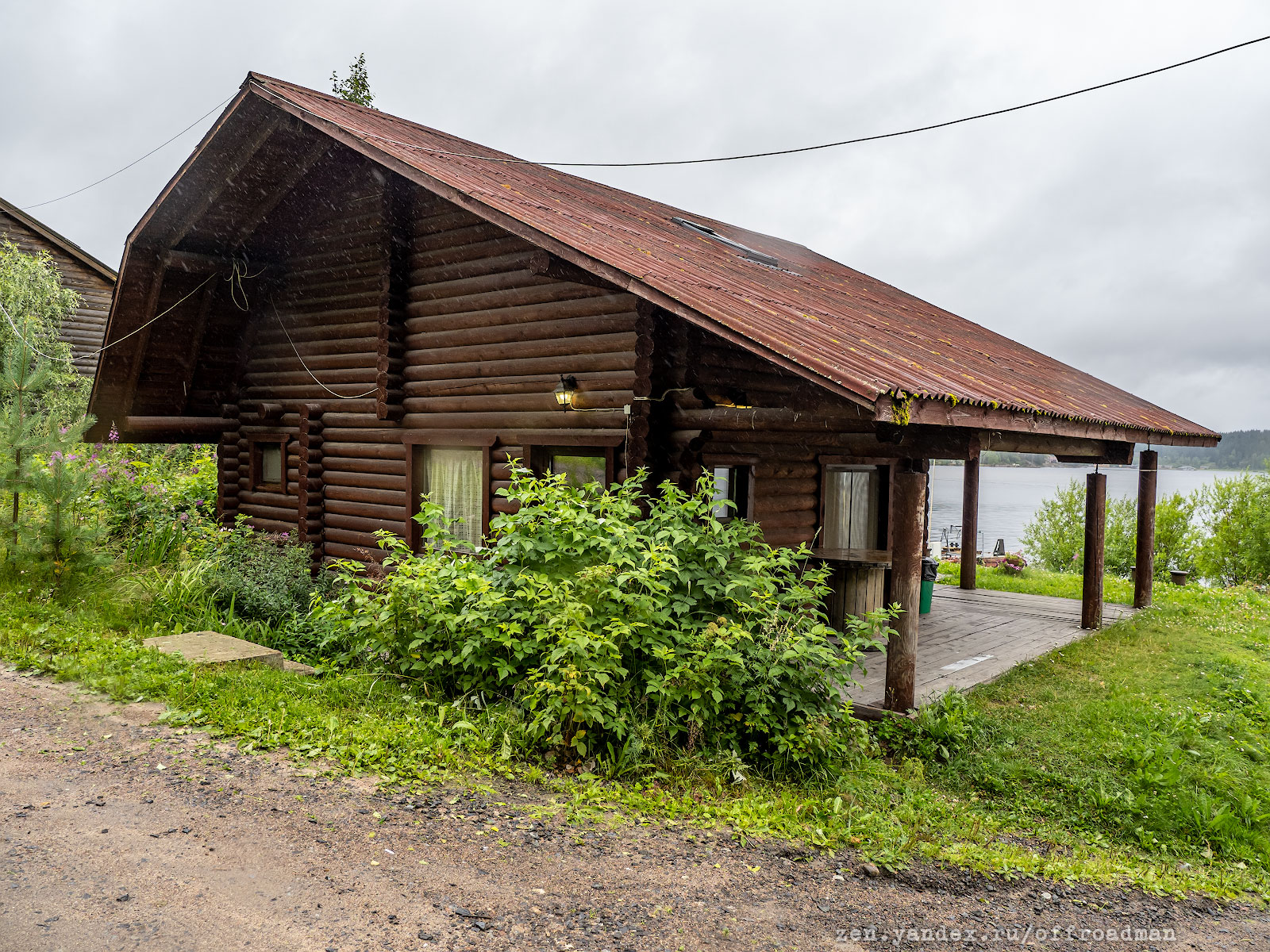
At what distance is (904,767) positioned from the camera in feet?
20.5

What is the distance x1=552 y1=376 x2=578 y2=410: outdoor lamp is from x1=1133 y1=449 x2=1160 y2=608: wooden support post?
8.64 metres

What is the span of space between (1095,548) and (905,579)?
5851 millimetres

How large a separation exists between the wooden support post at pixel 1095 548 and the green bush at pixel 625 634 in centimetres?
648

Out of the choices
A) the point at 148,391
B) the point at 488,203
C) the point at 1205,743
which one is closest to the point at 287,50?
the point at 148,391

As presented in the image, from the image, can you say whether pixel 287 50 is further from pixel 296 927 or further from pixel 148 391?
pixel 296 927

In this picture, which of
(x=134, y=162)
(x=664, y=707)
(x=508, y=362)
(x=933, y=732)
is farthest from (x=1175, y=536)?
(x=134, y=162)

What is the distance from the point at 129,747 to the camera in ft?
16.5

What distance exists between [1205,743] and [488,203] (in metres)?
7.23

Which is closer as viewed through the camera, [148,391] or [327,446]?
[327,446]

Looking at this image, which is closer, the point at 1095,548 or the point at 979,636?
the point at 979,636

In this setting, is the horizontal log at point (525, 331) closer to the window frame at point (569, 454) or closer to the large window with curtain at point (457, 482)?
the window frame at point (569, 454)

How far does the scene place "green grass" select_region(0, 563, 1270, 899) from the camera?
15.8ft

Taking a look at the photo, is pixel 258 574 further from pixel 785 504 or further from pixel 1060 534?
pixel 1060 534

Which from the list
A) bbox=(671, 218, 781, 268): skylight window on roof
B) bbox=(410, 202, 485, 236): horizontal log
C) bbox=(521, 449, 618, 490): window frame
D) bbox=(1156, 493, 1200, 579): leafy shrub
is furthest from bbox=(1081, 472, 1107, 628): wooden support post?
bbox=(1156, 493, 1200, 579): leafy shrub
